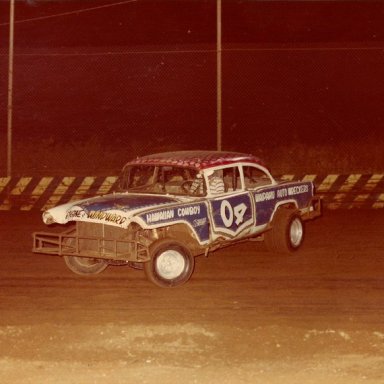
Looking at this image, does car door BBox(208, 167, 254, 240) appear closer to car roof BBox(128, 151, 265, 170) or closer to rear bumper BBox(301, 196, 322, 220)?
car roof BBox(128, 151, 265, 170)

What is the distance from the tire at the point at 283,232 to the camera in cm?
1395

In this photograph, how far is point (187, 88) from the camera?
27234mm

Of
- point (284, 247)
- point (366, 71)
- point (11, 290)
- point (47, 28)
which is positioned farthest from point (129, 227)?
point (47, 28)

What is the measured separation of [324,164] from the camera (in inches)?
852

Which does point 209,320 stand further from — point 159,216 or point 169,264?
point 159,216

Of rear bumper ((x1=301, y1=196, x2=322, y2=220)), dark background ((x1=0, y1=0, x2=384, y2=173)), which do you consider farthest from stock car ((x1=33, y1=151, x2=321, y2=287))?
dark background ((x1=0, y1=0, x2=384, y2=173))

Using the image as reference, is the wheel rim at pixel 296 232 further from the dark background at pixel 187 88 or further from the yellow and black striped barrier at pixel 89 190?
the dark background at pixel 187 88

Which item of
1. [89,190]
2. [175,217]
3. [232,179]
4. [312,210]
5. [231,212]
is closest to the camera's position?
[175,217]

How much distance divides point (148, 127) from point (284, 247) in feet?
37.2

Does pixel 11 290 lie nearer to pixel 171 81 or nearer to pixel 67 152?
pixel 67 152

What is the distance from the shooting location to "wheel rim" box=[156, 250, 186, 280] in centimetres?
1207

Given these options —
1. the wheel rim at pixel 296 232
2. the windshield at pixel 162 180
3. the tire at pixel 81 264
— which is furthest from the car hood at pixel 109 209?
the wheel rim at pixel 296 232

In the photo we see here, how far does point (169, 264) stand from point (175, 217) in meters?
0.59

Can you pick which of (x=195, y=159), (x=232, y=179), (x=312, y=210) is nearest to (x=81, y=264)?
(x=195, y=159)
